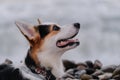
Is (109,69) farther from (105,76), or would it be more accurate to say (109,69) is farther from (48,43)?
(48,43)

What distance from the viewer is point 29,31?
3230 millimetres

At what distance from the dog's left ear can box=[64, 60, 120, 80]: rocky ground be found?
676mm

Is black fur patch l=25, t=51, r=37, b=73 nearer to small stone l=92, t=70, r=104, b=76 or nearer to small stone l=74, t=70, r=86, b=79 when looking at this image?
small stone l=74, t=70, r=86, b=79

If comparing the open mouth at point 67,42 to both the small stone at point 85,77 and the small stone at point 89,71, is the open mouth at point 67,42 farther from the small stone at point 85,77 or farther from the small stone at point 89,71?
the small stone at point 89,71

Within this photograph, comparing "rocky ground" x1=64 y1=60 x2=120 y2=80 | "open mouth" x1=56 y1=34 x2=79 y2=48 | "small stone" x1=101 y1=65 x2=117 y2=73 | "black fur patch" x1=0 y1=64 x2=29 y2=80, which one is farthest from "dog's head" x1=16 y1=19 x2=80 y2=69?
"small stone" x1=101 y1=65 x2=117 y2=73

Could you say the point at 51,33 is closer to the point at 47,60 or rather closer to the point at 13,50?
the point at 47,60

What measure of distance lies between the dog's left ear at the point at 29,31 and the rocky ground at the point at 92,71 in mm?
676

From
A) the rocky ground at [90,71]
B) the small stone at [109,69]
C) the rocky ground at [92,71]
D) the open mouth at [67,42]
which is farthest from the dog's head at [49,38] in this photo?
the small stone at [109,69]

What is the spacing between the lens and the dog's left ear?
3217mm

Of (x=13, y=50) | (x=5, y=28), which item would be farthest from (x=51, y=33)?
(x=5, y=28)

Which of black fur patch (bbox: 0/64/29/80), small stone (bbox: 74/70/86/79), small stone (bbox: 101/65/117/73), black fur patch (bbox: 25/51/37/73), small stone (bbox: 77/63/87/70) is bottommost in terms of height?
black fur patch (bbox: 0/64/29/80)

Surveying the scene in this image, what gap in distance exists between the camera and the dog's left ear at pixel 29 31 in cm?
322

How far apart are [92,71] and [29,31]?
1.11m

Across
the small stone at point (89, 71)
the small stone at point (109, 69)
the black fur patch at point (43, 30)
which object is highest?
the small stone at point (109, 69)
